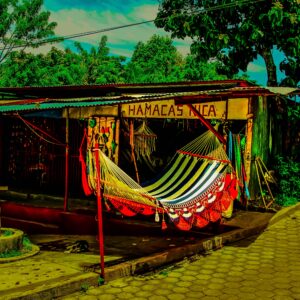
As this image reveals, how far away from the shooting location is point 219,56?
13.9m

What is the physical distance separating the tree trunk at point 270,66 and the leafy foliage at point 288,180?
375 cm

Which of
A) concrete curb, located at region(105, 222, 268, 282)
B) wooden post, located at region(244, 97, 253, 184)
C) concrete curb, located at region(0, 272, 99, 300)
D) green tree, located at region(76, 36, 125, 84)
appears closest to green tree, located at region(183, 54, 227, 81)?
green tree, located at region(76, 36, 125, 84)

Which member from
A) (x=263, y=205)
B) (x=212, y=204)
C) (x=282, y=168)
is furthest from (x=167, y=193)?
(x=282, y=168)

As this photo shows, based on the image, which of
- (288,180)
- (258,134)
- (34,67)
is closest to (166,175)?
(258,134)

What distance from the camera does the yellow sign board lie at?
855cm

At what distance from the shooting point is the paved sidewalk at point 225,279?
4.68 metres

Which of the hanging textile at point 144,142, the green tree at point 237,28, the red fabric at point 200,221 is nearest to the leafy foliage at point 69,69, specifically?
the green tree at point 237,28

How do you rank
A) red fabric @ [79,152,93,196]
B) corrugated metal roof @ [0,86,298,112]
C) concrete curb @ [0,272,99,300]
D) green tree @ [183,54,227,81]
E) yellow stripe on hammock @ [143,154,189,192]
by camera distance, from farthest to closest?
green tree @ [183,54,227,81], yellow stripe on hammock @ [143,154,189,192], red fabric @ [79,152,93,196], corrugated metal roof @ [0,86,298,112], concrete curb @ [0,272,99,300]

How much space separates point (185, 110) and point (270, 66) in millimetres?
5773

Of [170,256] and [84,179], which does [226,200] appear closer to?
[170,256]

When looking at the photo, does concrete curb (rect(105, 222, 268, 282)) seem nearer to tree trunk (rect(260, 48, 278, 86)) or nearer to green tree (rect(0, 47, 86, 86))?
tree trunk (rect(260, 48, 278, 86))

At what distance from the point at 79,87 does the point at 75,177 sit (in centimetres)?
233

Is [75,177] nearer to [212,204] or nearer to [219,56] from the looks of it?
[212,204]

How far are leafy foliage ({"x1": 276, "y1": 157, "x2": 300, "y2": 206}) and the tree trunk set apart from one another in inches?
148
